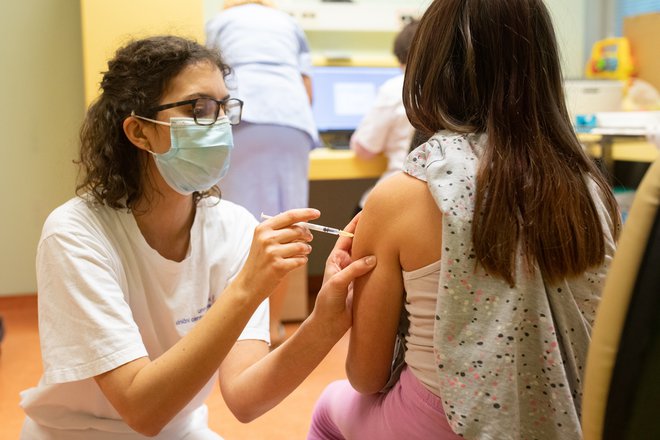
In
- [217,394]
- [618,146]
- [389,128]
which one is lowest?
[217,394]

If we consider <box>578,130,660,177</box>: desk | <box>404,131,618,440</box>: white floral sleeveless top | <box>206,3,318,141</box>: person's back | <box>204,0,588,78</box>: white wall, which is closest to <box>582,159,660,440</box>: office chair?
<box>404,131,618,440</box>: white floral sleeveless top

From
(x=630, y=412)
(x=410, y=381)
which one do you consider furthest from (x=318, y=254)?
(x=630, y=412)

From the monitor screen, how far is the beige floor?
1.19 metres

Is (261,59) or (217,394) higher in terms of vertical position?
(261,59)

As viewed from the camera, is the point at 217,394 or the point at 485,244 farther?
the point at 217,394

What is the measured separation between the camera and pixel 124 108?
4.31 ft

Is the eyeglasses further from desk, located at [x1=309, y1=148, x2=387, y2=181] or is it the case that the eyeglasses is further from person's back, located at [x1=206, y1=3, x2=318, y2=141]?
desk, located at [x1=309, y1=148, x2=387, y2=181]

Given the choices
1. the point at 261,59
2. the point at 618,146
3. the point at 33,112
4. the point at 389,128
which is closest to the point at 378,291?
the point at 261,59

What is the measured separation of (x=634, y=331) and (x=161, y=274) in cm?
90

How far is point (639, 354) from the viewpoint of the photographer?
2.07ft

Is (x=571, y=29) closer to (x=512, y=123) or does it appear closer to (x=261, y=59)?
(x=261, y=59)

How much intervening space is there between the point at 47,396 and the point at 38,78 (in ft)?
7.98

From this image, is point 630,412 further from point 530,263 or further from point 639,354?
point 530,263

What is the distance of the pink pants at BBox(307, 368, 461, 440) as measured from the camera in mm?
994
